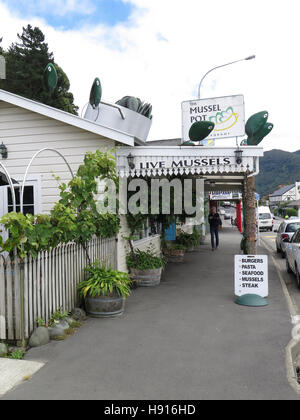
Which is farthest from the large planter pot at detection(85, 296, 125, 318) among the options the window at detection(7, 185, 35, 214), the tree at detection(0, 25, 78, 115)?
the tree at detection(0, 25, 78, 115)

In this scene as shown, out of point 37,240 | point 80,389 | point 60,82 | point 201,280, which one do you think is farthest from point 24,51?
point 80,389

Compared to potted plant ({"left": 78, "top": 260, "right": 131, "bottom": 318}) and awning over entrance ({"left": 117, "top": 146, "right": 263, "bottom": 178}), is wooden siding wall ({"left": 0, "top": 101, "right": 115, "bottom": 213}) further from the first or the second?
potted plant ({"left": 78, "top": 260, "right": 131, "bottom": 318})

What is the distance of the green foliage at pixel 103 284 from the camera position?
6215mm

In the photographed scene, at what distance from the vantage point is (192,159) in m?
8.18

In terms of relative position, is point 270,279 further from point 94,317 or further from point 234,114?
point 94,317

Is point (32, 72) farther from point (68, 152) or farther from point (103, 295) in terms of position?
point (103, 295)

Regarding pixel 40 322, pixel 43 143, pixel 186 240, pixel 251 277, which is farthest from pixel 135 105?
pixel 186 240

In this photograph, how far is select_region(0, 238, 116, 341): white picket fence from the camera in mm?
4977

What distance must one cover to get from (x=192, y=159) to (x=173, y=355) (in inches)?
183

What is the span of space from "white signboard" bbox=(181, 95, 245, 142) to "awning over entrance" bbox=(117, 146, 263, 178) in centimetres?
120

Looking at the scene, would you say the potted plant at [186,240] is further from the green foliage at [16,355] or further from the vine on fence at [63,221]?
the green foliage at [16,355]

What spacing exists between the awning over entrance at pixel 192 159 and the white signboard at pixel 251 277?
80.2 inches

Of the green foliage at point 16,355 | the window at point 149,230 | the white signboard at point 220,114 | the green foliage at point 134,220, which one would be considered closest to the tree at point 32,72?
the window at point 149,230
